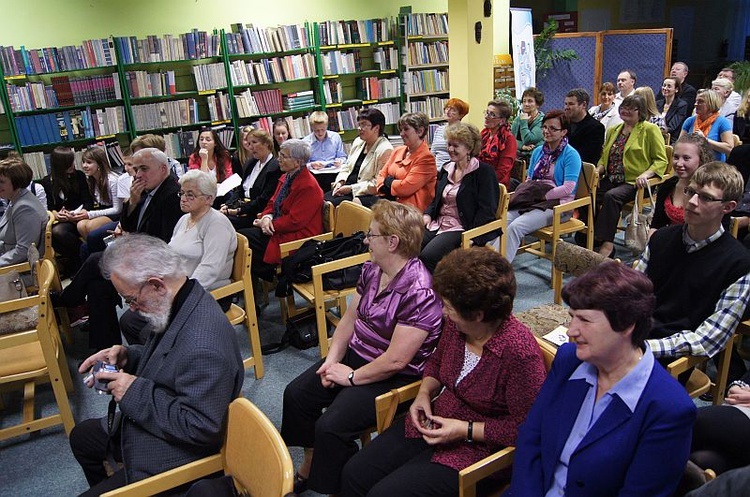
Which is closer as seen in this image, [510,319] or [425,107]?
[510,319]

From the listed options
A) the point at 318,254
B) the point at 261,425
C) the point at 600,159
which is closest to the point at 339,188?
the point at 318,254

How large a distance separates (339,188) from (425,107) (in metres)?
3.52

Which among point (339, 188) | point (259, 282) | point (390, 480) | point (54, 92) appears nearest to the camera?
point (390, 480)

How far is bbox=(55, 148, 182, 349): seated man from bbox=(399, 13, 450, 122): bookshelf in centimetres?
501

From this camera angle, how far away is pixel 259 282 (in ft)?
15.9

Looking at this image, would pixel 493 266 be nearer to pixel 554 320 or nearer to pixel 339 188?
pixel 554 320

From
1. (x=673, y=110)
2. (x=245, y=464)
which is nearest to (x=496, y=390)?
(x=245, y=464)

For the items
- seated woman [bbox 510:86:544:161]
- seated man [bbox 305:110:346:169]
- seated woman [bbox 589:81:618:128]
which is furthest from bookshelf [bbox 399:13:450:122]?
seated woman [bbox 589:81:618:128]

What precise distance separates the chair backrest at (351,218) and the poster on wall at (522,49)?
4.97 m

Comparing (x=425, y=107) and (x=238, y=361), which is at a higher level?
(x=425, y=107)

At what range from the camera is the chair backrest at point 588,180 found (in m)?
4.40

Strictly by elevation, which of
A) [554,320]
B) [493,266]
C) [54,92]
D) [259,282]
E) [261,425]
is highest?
[54,92]

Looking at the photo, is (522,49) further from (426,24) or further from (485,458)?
(485,458)

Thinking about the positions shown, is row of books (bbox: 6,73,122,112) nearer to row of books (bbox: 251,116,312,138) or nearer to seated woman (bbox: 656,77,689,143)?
row of books (bbox: 251,116,312,138)
